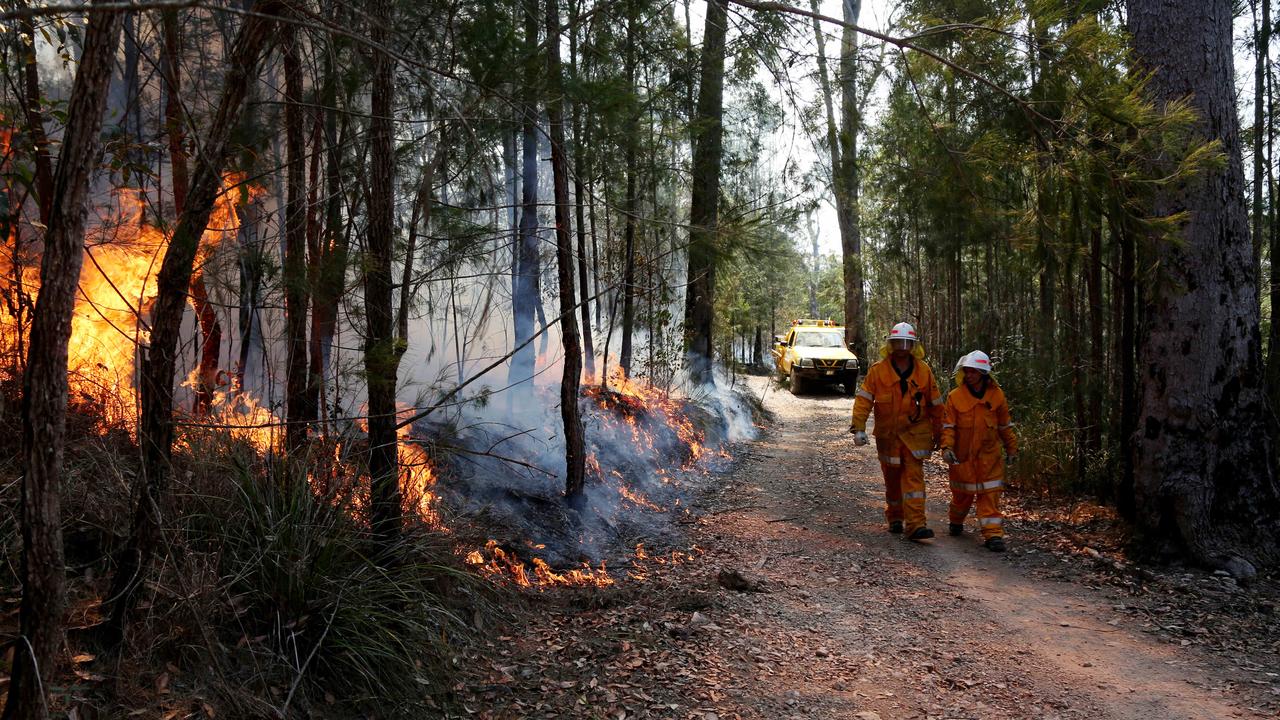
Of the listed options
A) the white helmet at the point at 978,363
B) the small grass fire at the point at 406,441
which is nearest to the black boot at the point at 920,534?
the white helmet at the point at 978,363

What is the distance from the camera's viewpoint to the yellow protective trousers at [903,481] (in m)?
7.03

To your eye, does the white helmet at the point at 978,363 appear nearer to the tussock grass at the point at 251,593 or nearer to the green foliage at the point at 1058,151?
the green foliage at the point at 1058,151

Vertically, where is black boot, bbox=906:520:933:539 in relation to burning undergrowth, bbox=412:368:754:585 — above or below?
below

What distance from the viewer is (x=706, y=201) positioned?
12.2m

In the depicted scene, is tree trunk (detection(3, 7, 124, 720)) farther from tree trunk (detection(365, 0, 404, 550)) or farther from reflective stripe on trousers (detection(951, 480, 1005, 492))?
reflective stripe on trousers (detection(951, 480, 1005, 492))

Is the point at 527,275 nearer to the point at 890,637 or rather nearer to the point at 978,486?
the point at 978,486

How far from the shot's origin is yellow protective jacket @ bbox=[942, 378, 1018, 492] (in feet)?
22.8

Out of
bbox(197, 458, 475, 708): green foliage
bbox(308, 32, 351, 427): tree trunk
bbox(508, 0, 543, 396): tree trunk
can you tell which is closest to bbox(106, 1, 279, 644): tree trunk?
bbox(197, 458, 475, 708): green foliage

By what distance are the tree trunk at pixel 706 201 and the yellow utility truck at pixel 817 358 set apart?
647 cm

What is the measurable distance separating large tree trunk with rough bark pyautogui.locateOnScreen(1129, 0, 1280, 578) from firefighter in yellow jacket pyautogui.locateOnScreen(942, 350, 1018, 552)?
53.9 inches

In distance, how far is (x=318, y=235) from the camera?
5.07m

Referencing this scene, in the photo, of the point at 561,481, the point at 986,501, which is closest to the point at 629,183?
the point at 561,481

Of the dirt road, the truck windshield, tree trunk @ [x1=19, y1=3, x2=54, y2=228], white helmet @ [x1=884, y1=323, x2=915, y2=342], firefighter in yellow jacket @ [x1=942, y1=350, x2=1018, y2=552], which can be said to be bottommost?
the dirt road

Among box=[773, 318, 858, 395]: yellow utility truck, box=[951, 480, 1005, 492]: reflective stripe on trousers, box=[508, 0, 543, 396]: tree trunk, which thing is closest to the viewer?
box=[951, 480, 1005, 492]: reflective stripe on trousers
